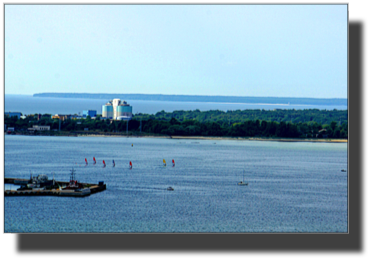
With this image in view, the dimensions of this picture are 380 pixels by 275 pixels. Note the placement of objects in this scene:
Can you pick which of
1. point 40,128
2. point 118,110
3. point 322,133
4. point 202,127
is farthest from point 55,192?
point 118,110

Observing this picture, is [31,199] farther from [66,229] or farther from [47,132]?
[47,132]

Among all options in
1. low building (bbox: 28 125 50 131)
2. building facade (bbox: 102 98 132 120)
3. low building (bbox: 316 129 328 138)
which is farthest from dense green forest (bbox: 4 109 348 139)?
building facade (bbox: 102 98 132 120)

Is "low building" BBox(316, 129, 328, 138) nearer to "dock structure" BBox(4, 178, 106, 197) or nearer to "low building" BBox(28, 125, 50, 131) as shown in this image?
"low building" BBox(28, 125, 50, 131)

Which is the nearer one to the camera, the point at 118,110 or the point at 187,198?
the point at 187,198

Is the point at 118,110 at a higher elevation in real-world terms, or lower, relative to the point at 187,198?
higher

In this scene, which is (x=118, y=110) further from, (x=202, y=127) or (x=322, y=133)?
(x=322, y=133)
